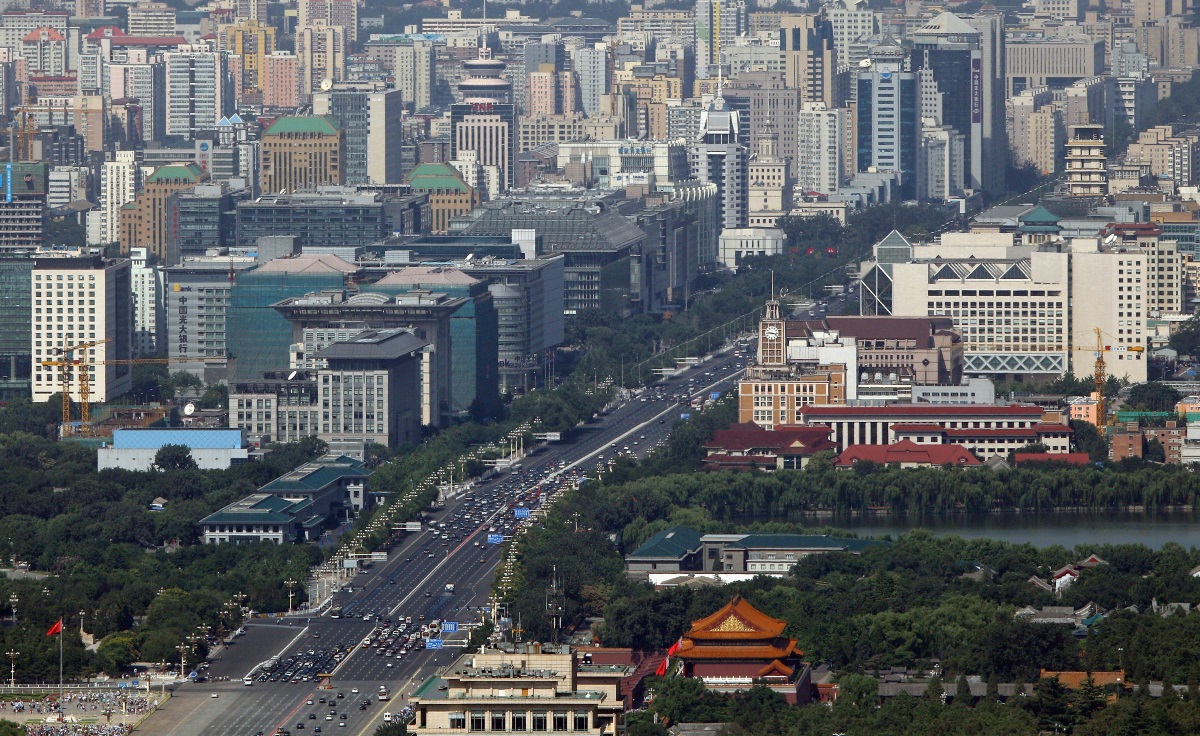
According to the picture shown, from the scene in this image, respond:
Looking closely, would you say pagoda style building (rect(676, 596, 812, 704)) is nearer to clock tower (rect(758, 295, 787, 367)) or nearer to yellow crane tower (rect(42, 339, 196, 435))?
clock tower (rect(758, 295, 787, 367))

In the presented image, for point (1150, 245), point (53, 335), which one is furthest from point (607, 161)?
point (53, 335)

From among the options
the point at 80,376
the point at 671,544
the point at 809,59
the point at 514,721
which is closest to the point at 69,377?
the point at 80,376

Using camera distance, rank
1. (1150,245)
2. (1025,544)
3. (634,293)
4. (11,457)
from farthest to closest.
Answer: (634,293)
(1150,245)
(11,457)
(1025,544)

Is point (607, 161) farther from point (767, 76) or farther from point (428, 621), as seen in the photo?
point (428, 621)

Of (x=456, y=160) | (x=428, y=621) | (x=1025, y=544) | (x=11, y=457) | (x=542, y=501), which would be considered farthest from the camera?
(x=456, y=160)

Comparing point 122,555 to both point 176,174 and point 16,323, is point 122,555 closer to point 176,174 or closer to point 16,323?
point 16,323

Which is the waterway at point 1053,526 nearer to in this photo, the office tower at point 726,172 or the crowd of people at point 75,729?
the crowd of people at point 75,729
